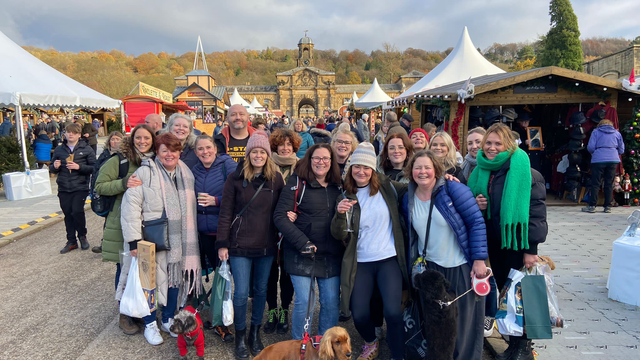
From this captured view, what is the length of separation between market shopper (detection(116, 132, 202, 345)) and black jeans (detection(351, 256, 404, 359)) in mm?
1461

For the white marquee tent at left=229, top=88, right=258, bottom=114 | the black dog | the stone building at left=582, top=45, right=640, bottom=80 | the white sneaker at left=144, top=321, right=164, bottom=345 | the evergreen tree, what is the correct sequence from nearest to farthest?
the black dog < the white sneaker at left=144, top=321, right=164, bottom=345 < the stone building at left=582, top=45, right=640, bottom=80 < the white marquee tent at left=229, top=88, right=258, bottom=114 < the evergreen tree

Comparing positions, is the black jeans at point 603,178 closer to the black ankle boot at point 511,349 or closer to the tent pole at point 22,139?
the black ankle boot at point 511,349

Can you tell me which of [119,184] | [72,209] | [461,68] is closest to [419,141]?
[119,184]

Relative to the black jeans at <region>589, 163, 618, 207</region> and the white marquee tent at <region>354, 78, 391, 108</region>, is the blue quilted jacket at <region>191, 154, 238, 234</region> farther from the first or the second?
the white marquee tent at <region>354, 78, 391, 108</region>

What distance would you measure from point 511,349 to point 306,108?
87358 mm

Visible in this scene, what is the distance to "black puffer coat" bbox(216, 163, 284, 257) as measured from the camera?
9.95 ft

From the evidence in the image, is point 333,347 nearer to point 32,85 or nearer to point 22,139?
point 32,85

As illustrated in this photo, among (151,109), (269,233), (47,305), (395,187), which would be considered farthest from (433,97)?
(151,109)

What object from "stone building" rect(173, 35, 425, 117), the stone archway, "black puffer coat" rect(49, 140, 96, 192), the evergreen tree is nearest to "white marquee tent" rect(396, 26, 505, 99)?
"black puffer coat" rect(49, 140, 96, 192)

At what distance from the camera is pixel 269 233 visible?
3.11 metres

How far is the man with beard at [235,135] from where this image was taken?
4441 mm

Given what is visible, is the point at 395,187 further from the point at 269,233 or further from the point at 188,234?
the point at 188,234

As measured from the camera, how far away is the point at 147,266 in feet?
10.1

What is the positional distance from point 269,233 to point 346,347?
1.13 m
